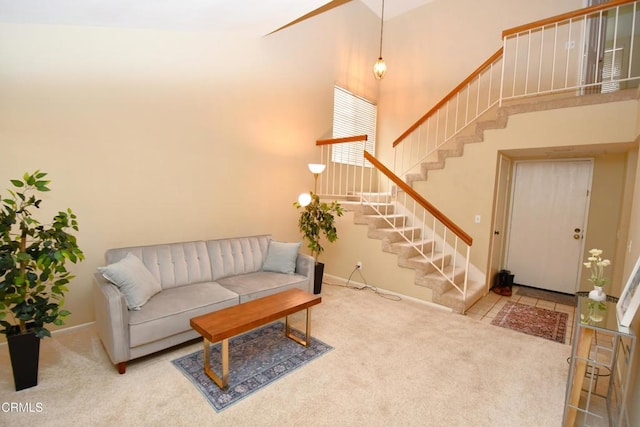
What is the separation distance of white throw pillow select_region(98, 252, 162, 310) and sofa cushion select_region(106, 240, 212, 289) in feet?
0.88

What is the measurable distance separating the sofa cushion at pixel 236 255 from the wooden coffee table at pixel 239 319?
36.4 inches

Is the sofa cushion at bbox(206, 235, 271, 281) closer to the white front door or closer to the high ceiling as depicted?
the high ceiling

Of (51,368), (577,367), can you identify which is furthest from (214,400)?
(577,367)

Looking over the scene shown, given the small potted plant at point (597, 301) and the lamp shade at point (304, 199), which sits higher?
the lamp shade at point (304, 199)

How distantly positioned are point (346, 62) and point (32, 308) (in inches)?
216

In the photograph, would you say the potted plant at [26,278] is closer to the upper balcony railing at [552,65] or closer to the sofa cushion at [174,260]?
the sofa cushion at [174,260]

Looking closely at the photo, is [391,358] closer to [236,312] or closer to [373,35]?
[236,312]

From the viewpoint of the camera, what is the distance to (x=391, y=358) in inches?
103

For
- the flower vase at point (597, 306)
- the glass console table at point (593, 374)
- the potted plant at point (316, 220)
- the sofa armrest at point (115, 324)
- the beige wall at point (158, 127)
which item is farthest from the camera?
the potted plant at point (316, 220)

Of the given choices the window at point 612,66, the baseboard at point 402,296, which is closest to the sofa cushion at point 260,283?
the baseboard at point 402,296

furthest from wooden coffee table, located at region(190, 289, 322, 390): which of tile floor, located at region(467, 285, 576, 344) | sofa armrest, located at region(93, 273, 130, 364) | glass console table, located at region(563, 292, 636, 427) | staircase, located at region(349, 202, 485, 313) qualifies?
tile floor, located at region(467, 285, 576, 344)

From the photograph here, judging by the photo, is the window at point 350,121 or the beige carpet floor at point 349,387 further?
the window at point 350,121

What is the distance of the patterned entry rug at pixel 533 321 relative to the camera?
10.6ft

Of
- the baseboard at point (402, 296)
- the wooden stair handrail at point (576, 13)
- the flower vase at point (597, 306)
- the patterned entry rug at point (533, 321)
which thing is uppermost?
the wooden stair handrail at point (576, 13)
